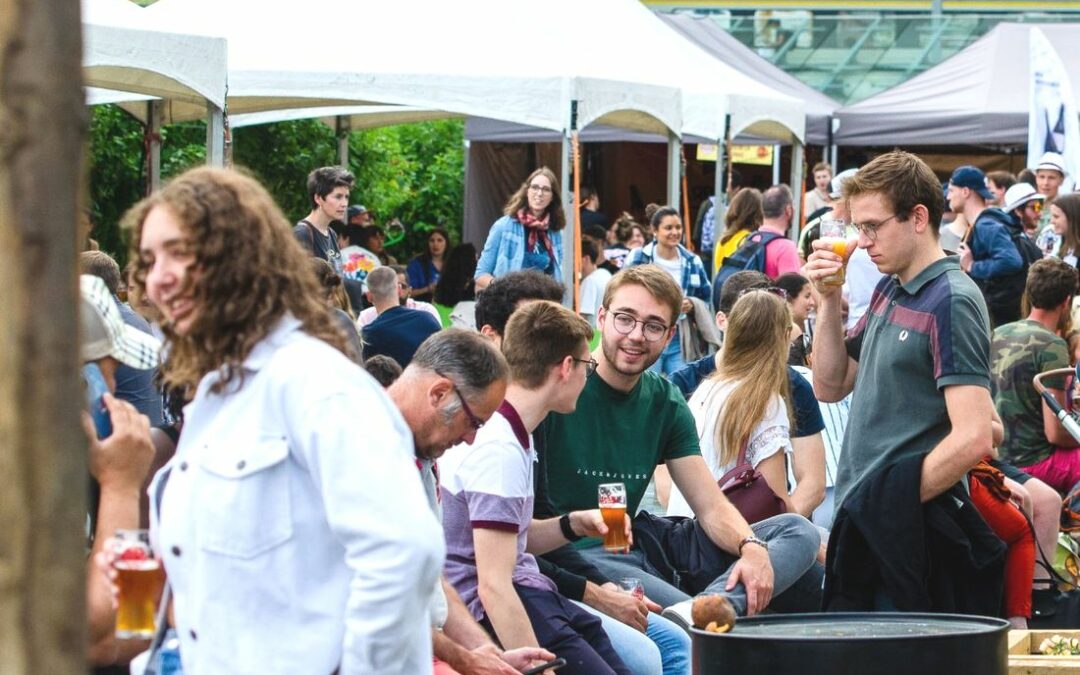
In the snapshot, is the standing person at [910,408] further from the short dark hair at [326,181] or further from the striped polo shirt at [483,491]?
the short dark hair at [326,181]

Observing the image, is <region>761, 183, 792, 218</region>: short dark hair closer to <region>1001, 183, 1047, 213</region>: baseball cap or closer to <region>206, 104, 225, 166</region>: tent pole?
<region>1001, 183, 1047, 213</region>: baseball cap

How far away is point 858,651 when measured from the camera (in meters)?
3.37

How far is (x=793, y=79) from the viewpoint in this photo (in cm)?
2327

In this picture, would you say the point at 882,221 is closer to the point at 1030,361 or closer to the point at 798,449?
the point at 798,449

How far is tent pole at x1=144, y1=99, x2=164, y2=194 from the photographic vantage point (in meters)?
11.6

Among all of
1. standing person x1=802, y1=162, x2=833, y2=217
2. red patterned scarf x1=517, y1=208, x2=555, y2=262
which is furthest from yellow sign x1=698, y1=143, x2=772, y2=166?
red patterned scarf x1=517, y1=208, x2=555, y2=262

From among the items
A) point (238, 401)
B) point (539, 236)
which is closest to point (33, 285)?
point (238, 401)

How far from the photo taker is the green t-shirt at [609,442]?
192 inches

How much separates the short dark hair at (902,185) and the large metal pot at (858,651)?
1.15 meters

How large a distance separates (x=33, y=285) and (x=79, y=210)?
0.32ft

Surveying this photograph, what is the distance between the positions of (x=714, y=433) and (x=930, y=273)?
1.47 m

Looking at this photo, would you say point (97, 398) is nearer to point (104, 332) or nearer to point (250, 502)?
point (104, 332)

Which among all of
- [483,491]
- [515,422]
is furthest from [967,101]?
[483,491]

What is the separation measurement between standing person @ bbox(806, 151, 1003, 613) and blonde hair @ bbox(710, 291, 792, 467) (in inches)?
41.0
